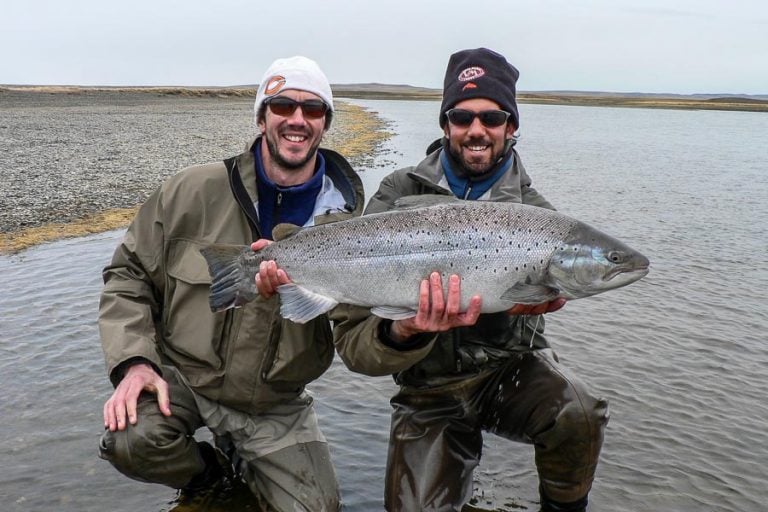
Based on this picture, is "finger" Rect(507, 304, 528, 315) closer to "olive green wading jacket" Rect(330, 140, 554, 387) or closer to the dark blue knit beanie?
"olive green wading jacket" Rect(330, 140, 554, 387)

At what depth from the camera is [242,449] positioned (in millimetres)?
4453

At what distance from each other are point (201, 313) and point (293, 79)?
63.4 inches

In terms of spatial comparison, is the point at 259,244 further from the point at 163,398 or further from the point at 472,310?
the point at 472,310

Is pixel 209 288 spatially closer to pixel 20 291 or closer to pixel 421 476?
pixel 421 476

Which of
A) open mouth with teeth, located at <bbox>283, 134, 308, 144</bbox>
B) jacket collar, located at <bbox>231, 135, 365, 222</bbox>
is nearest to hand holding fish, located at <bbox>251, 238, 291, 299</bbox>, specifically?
jacket collar, located at <bbox>231, 135, 365, 222</bbox>

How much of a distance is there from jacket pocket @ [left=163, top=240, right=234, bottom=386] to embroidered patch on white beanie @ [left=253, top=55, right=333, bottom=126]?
1.08 metres

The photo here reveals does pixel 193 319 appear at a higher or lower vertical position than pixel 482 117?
lower

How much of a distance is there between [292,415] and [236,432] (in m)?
0.39

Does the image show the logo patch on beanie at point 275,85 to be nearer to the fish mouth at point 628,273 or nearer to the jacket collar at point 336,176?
the jacket collar at point 336,176

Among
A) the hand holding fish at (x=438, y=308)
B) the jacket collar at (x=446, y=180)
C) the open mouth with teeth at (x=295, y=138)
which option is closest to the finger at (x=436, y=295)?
the hand holding fish at (x=438, y=308)

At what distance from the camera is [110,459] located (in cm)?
400

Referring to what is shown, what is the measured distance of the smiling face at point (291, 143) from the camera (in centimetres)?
434

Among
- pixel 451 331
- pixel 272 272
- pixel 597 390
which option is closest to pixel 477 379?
pixel 451 331

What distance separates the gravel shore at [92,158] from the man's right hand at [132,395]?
24.4 ft
